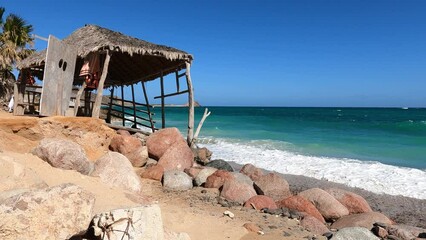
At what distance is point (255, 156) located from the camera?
45.1 feet

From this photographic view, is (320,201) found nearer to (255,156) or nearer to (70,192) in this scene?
(70,192)

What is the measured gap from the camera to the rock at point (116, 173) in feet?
19.2

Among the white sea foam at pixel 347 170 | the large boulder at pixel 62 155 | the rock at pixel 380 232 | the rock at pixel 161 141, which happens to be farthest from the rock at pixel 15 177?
the white sea foam at pixel 347 170

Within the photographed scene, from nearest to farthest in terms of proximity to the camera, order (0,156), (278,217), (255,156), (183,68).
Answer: (0,156)
(278,217)
(183,68)
(255,156)

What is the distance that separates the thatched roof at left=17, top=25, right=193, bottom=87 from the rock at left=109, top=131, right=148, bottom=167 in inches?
85.9

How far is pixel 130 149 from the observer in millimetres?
8406

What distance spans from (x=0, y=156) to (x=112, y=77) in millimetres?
9831

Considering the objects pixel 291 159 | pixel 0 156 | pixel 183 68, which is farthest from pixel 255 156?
pixel 0 156

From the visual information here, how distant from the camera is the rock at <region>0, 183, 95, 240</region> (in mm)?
2625

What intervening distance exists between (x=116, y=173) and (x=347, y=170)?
771 cm

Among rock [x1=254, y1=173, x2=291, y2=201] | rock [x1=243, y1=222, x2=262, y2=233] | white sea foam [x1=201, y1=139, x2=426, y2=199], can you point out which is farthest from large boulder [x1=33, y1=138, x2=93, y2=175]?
white sea foam [x1=201, y1=139, x2=426, y2=199]

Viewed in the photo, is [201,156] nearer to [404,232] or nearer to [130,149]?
[130,149]

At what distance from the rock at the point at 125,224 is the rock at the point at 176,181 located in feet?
14.7

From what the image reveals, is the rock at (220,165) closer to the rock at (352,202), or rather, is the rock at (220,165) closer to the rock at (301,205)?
the rock at (301,205)
